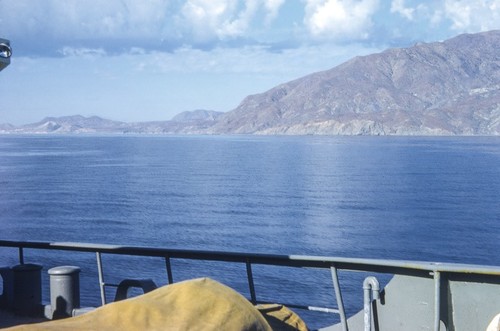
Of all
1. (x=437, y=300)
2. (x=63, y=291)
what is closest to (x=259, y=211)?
(x=63, y=291)

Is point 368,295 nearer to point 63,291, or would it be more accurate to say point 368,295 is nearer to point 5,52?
point 63,291

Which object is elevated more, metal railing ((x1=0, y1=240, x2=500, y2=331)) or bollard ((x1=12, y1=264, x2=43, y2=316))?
metal railing ((x1=0, y1=240, x2=500, y2=331))

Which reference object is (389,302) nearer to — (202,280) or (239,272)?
(202,280)

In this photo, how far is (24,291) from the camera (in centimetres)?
822

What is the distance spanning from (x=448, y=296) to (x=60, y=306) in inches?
171

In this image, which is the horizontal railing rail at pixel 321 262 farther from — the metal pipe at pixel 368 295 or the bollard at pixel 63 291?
the bollard at pixel 63 291

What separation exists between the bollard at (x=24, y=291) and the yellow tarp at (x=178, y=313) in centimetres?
379

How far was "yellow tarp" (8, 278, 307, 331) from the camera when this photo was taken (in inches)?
174

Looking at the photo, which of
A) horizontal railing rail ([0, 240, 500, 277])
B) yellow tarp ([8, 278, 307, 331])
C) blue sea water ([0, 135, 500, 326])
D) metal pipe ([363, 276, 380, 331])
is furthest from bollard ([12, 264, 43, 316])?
blue sea water ([0, 135, 500, 326])

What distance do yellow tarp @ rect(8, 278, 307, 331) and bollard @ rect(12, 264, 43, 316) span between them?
379cm

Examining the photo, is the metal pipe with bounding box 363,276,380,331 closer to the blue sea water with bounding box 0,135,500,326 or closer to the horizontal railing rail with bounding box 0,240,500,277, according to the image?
the horizontal railing rail with bounding box 0,240,500,277

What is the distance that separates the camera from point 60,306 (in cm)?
778

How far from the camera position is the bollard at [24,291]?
26.8ft

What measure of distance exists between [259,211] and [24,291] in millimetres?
64669
